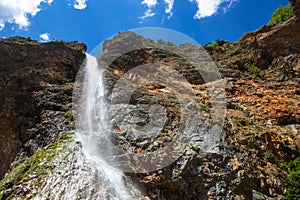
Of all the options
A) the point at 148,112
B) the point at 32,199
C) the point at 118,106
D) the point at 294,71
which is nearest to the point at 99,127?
the point at 118,106

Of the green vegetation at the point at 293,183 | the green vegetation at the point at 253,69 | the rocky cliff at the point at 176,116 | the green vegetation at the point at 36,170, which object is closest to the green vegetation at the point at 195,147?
the rocky cliff at the point at 176,116

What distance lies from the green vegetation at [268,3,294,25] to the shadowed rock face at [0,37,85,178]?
1587 centimetres

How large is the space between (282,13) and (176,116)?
16246 mm

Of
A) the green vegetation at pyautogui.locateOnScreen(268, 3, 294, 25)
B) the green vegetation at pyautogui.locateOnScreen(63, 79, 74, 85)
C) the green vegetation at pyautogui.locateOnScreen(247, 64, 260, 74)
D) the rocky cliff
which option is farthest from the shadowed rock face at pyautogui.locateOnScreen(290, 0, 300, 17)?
the green vegetation at pyautogui.locateOnScreen(63, 79, 74, 85)

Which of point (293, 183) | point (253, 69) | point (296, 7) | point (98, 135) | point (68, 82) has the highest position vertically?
point (296, 7)

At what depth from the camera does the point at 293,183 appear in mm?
9836

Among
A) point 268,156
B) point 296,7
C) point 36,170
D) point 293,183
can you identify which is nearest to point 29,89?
point 36,170

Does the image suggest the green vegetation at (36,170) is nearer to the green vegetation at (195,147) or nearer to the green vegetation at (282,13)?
the green vegetation at (195,147)

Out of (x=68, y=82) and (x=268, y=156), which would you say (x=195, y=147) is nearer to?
(x=268, y=156)

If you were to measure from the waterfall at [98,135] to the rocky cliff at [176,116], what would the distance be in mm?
417

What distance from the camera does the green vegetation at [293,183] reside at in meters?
9.43

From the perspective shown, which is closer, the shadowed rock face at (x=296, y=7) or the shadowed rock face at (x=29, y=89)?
the shadowed rock face at (x=29, y=89)

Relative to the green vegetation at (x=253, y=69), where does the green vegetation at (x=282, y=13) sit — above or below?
above

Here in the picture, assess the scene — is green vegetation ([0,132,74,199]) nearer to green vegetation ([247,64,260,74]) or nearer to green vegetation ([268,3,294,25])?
green vegetation ([247,64,260,74])
